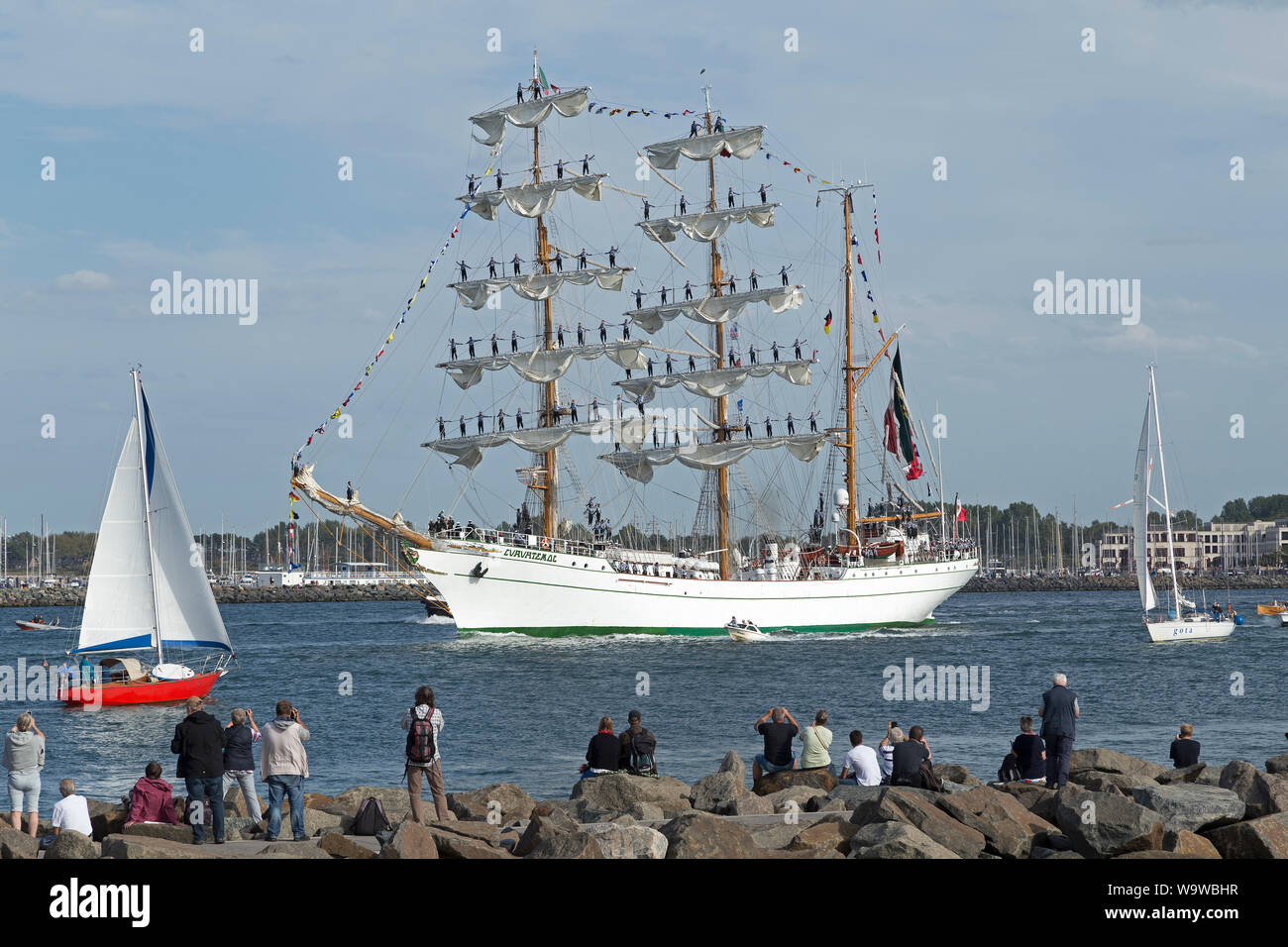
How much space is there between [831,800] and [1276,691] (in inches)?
1152

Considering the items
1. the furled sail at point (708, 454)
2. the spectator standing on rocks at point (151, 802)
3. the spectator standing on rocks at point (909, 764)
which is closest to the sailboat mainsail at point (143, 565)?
the spectator standing on rocks at point (151, 802)

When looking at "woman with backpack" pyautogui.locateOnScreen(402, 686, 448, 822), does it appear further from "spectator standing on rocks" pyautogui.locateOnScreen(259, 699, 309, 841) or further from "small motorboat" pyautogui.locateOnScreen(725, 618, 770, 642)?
"small motorboat" pyautogui.locateOnScreen(725, 618, 770, 642)

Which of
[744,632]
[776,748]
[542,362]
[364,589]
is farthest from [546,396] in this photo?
[364,589]

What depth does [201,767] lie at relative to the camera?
53.3 ft

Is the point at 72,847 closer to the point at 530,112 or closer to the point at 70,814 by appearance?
the point at 70,814

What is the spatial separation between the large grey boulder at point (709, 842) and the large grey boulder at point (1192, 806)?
4908 mm

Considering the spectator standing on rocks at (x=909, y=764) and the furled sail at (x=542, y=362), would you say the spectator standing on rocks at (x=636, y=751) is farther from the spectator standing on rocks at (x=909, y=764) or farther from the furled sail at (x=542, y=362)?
the furled sail at (x=542, y=362)

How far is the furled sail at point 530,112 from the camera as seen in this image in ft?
238

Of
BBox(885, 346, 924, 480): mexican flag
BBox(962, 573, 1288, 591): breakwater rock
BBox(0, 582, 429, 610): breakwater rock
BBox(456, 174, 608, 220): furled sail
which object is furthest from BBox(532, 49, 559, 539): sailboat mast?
BBox(962, 573, 1288, 591): breakwater rock

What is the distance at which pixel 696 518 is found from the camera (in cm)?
7700

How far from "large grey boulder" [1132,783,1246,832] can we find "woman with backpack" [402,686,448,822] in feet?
26.5

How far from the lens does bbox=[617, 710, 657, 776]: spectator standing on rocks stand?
2055 cm
